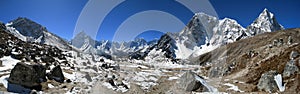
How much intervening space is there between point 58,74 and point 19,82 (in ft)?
38.0

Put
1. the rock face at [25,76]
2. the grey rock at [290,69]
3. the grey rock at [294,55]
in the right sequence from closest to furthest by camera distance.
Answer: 1. the rock face at [25,76]
2. the grey rock at [290,69]
3. the grey rock at [294,55]

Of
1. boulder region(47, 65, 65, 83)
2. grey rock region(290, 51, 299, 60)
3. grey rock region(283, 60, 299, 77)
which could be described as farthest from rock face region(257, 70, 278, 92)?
boulder region(47, 65, 65, 83)

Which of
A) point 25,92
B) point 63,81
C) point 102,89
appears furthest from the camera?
point 63,81

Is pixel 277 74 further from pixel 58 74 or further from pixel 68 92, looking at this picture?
pixel 58 74

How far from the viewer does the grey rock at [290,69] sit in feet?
128

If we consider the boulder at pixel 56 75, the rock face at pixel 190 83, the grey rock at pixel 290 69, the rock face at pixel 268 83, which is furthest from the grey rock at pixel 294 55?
the boulder at pixel 56 75

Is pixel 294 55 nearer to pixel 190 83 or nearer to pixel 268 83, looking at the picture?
pixel 268 83

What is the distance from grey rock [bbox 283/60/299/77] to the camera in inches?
1534

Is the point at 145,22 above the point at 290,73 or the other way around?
above

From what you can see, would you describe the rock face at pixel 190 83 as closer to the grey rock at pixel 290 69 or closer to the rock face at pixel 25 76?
the grey rock at pixel 290 69

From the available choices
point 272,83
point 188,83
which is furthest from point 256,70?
point 188,83

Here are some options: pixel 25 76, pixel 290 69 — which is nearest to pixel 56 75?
pixel 25 76

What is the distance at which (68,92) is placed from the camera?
34.0 meters

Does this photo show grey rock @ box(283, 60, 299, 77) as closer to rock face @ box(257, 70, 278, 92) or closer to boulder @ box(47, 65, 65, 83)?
rock face @ box(257, 70, 278, 92)
